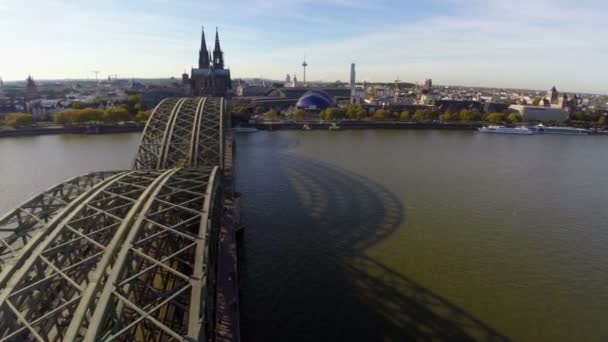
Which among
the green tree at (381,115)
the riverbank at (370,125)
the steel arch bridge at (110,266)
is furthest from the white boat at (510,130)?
the steel arch bridge at (110,266)

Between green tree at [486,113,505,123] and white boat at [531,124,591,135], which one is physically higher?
green tree at [486,113,505,123]

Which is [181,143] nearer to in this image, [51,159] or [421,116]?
[51,159]

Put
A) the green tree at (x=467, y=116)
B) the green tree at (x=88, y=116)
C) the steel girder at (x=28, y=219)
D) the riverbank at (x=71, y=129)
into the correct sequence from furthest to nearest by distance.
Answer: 1. the green tree at (x=467, y=116)
2. the green tree at (x=88, y=116)
3. the riverbank at (x=71, y=129)
4. the steel girder at (x=28, y=219)

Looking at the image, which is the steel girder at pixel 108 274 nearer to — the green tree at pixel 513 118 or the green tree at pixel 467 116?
the green tree at pixel 467 116

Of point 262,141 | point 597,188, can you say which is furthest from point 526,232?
point 262,141

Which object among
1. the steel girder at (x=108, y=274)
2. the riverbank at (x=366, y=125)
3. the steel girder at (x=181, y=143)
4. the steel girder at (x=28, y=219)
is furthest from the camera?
the riverbank at (x=366, y=125)

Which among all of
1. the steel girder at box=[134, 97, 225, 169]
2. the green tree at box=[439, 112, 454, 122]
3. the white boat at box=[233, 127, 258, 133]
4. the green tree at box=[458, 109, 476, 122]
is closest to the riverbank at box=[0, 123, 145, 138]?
the white boat at box=[233, 127, 258, 133]

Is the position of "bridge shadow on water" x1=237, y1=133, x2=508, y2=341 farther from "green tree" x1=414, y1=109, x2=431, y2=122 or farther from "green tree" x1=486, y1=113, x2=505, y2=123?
"green tree" x1=486, y1=113, x2=505, y2=123
